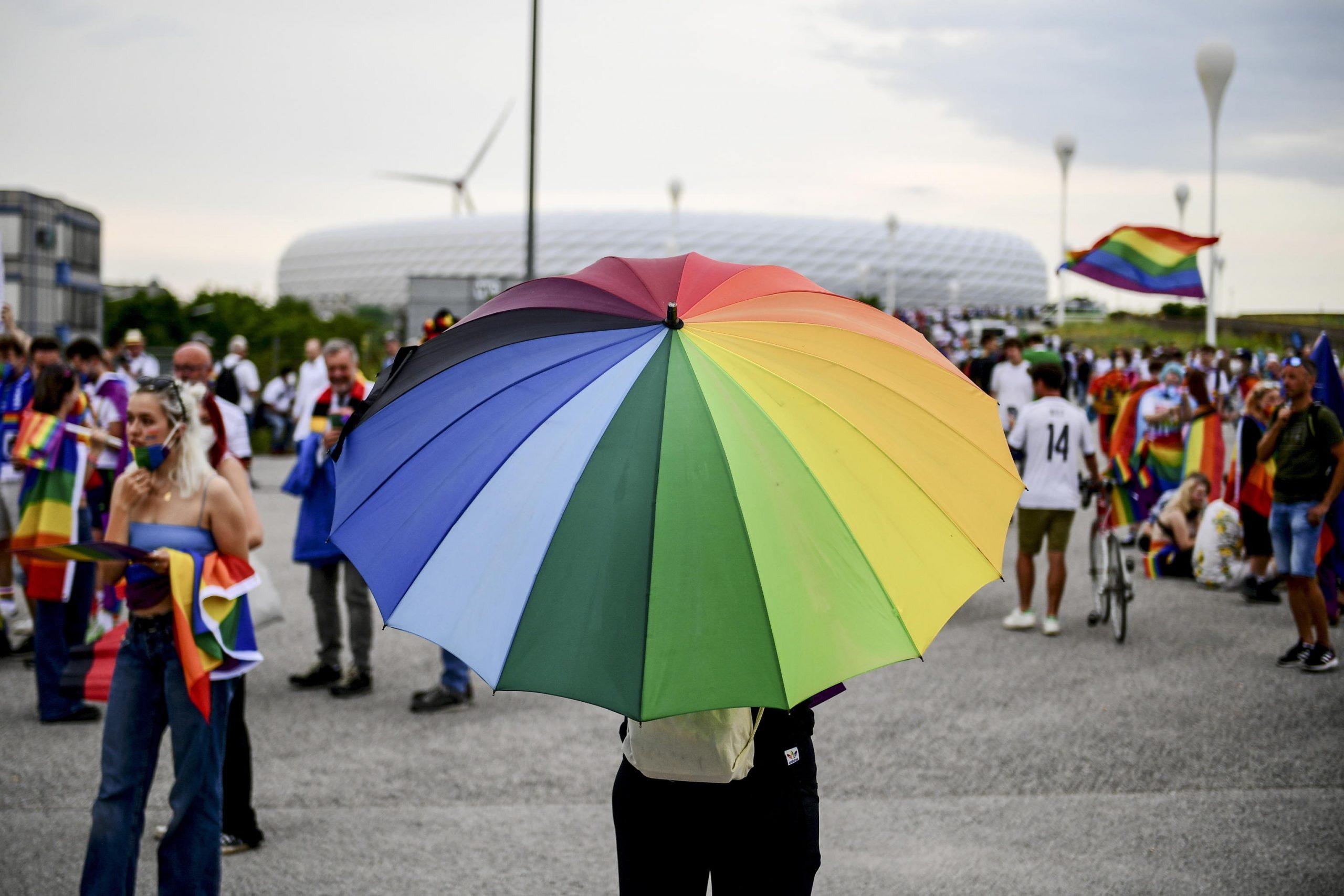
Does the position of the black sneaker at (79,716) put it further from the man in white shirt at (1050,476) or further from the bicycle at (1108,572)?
the bicycle at (1108,572)

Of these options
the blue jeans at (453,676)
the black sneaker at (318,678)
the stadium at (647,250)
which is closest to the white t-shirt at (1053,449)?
the blue jeans at (453,676)

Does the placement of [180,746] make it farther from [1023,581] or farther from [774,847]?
[1023,581]

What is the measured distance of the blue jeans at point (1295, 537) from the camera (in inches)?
315

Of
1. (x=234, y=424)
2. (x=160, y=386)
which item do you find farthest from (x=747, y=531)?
(x=234, y=424)

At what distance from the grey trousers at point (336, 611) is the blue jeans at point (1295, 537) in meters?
6.13

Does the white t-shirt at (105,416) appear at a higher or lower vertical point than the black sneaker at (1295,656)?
higher

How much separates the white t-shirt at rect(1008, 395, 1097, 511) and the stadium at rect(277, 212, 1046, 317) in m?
94.7

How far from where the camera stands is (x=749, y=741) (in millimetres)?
2539

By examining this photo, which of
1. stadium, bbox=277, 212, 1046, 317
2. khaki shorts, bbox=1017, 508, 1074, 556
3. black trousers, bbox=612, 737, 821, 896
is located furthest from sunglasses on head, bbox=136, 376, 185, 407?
stadium, bbox=277, 212, 1046, 317

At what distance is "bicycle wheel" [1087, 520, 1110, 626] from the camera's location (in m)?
9.65

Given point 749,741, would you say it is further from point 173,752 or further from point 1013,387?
point 1013,387

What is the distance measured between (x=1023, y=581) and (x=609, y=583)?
8.07m

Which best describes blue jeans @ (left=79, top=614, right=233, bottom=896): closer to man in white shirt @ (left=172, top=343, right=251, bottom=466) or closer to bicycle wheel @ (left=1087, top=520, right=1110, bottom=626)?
man in white shirt @ (left=172, top=343, right=251, bottom=466)

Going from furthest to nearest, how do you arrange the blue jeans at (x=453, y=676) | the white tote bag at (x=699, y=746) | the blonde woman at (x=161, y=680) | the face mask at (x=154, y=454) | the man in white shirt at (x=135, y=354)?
1. the man in white shirt at (x=135, y=354)
2. the blue jeans at (x=453, y=676)
3. the face mask at (x=154, y=454)
4. the blonde woman at (x=161, y=680)
5. the white tote bag at (x=699, y=746)
